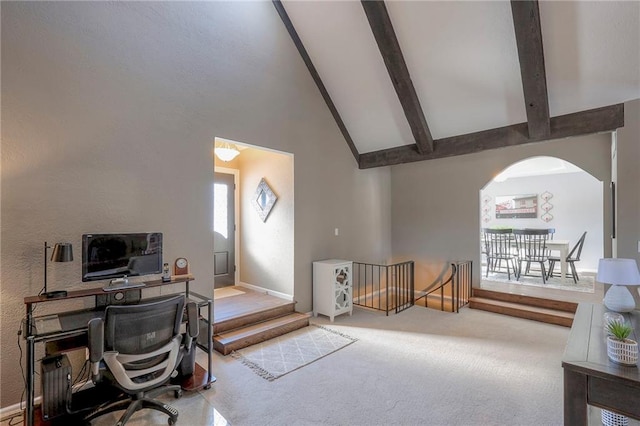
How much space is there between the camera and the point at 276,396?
255 centimetres

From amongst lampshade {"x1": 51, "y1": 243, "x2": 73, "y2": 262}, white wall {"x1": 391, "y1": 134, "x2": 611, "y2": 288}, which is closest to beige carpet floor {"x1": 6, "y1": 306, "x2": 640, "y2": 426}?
lampshade {"x1": 51, "y1": 243, "x2": 73, "y2": 262}

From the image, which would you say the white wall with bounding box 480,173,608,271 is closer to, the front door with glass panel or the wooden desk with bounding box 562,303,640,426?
the wooden desk with bounding box 562,303,640,426

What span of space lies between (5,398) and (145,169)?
2.15m

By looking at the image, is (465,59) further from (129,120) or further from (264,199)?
(129,120)

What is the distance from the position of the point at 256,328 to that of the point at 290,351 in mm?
614

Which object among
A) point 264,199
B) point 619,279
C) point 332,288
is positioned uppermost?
point 264,199

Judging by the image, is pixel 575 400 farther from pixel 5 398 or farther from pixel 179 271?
pixel 5 398

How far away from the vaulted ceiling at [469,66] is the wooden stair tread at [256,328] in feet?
9.98

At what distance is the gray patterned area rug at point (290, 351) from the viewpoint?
3.02 meters

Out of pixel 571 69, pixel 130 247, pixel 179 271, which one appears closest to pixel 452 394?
pixel 179 271

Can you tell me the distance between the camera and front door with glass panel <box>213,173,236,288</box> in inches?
203

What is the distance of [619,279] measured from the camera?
214 centimetres

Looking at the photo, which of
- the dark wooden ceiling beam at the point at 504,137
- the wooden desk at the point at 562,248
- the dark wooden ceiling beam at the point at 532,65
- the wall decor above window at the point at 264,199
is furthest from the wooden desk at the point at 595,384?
the wooden desk at the point at 562,248

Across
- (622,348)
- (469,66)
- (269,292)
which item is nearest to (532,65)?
(469,66)
